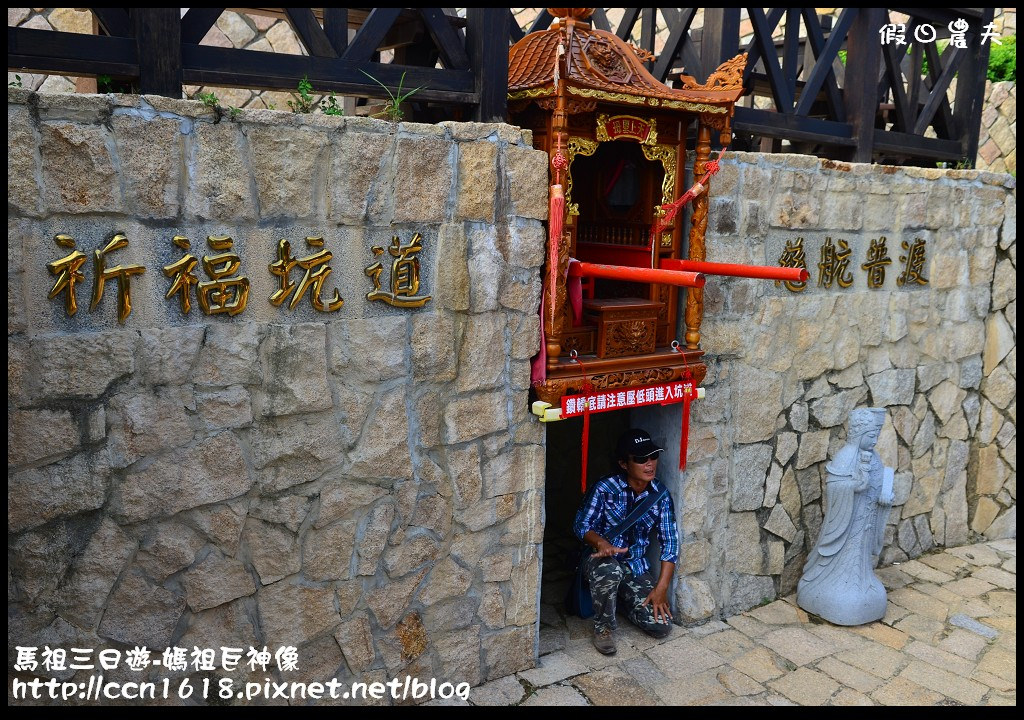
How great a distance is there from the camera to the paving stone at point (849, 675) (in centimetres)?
538

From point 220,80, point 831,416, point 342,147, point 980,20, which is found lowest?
point 831,416

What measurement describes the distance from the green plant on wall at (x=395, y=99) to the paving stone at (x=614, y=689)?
3.40 metres

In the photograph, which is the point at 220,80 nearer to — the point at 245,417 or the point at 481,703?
the point at 245,417

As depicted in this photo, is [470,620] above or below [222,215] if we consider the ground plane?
below

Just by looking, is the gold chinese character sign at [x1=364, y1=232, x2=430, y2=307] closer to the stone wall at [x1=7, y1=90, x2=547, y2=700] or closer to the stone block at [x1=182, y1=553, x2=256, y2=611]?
the stone wall at [x1=7, y1=90, x2=547, y2=700]

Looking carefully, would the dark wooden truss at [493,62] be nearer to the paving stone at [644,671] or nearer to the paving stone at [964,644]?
the paving stone at [644,671]

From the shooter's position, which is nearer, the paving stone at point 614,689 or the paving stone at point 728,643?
the paving stone at point 614,689

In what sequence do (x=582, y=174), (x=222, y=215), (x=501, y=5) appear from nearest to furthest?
(x=222, y=215), (x=501, y=5), (x=582, y=174)

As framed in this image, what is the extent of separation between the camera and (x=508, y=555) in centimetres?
509

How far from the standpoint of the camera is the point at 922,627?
617cm

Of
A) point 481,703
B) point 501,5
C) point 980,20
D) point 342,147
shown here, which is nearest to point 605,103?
point 501,5

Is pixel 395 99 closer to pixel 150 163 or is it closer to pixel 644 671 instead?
pixel 150 163

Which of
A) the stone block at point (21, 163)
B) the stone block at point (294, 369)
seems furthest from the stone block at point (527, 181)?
the stone block at point (21, 163)

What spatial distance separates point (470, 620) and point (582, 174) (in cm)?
297
